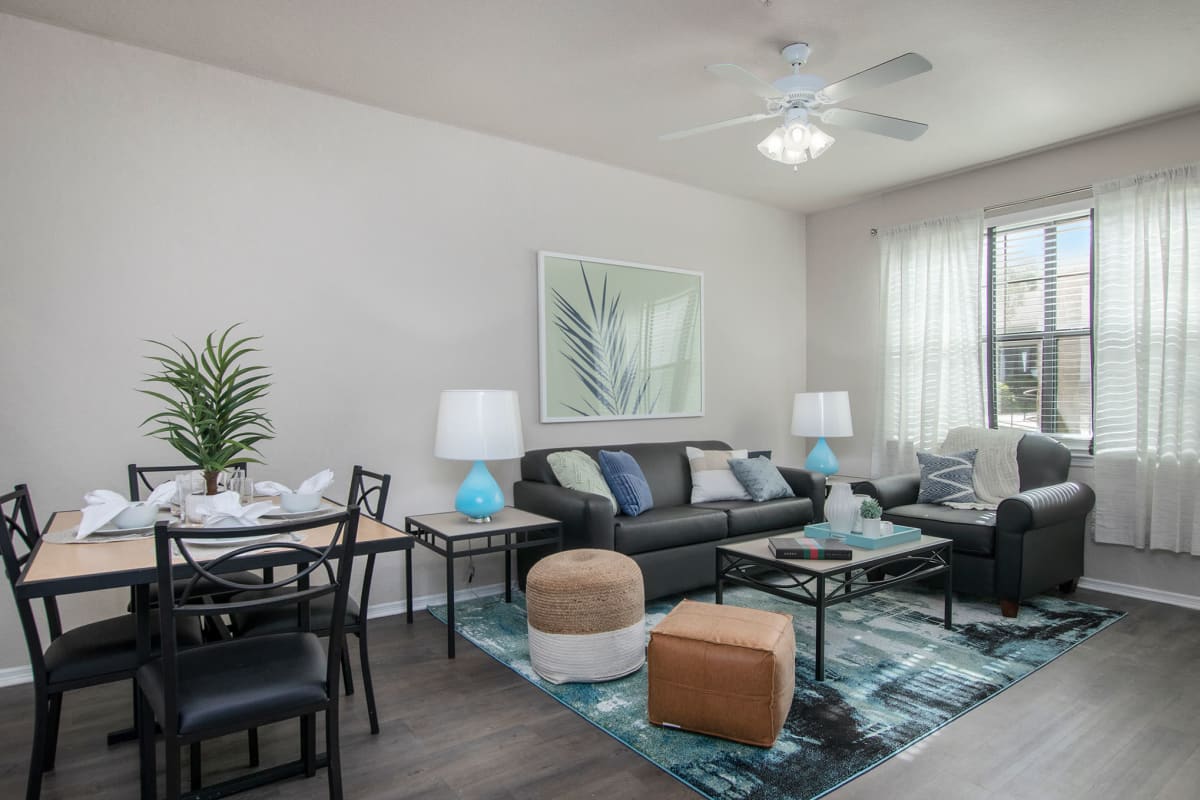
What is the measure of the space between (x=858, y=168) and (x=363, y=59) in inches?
126

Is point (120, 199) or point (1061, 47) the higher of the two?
point (1061, 47)

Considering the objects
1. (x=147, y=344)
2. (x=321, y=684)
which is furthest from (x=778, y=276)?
(x=321, y=684)

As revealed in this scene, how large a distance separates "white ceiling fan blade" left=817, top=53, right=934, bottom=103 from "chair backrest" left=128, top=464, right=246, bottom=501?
2.75 m

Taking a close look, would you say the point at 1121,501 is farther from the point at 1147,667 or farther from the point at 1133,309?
the point at 1147,667

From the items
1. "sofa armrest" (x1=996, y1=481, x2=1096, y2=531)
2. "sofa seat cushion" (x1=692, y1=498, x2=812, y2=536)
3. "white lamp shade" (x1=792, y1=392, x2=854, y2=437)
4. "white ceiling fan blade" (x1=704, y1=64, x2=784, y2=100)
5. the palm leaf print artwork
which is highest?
"white ceiling fan blade" (x1=704, y1=64, x2=784, y2=100)

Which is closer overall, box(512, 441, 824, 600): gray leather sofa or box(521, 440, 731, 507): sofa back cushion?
box(512, 441, 824, 600): gray leather sofa

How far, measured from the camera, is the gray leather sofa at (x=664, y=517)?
11.6 ft

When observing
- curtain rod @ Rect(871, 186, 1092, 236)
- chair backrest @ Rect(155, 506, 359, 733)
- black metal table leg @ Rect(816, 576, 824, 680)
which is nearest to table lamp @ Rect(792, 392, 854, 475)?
curtain rod @ Rect(871, 186, 1092, 236)

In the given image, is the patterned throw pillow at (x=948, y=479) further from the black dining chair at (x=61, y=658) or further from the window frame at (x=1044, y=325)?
the black dining chair at (x=61, y=658)

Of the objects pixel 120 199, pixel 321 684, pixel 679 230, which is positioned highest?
pixel 679 230

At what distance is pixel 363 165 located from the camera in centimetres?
363

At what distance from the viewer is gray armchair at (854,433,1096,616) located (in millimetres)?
3484

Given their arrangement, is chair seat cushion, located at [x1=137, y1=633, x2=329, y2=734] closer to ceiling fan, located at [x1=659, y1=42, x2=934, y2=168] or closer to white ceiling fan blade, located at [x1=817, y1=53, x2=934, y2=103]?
ceiling fan, located at [x1=659, y1=42, x2=934, y2=168]

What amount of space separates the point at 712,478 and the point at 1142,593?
2514 millimetres
